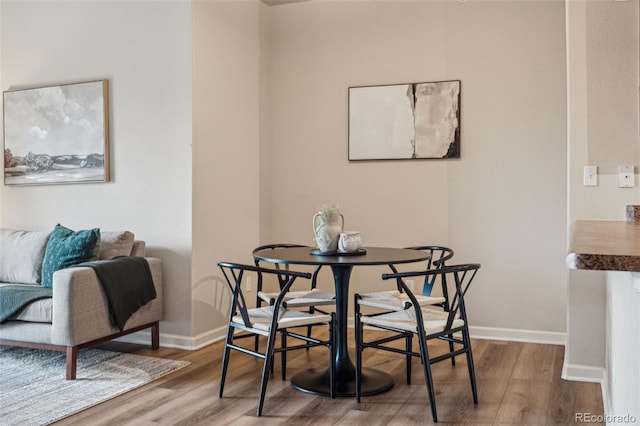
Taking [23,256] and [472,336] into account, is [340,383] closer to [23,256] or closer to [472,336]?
[472,336]

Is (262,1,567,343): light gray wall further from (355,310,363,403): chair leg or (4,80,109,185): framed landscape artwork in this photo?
(355,310,363,403): chair leg

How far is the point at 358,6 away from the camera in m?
4.70

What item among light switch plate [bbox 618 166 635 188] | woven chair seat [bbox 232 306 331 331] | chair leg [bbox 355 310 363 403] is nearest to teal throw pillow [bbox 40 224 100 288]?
woven chair seat [bbox 232 306 331 331]

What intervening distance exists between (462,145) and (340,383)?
207 centimetres

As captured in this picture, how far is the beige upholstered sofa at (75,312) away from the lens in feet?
11.1

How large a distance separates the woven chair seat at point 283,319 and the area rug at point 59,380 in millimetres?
790

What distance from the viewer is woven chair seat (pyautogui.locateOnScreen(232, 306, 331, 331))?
2949 millimetres

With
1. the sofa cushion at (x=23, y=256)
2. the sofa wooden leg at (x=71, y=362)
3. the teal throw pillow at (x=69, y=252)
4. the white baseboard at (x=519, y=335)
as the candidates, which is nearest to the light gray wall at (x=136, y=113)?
the sofa cushion at (x=23, y=256)

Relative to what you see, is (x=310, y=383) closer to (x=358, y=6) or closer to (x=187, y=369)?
(x=187, y=369)

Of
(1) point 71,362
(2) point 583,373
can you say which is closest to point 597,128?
(2) point 583,373

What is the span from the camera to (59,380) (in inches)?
132

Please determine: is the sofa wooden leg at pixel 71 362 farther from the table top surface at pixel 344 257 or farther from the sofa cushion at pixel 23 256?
the table top surface at pixel 344 257

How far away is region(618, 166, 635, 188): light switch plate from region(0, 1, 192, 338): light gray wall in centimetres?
262

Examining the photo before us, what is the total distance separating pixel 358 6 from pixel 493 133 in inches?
56.9
